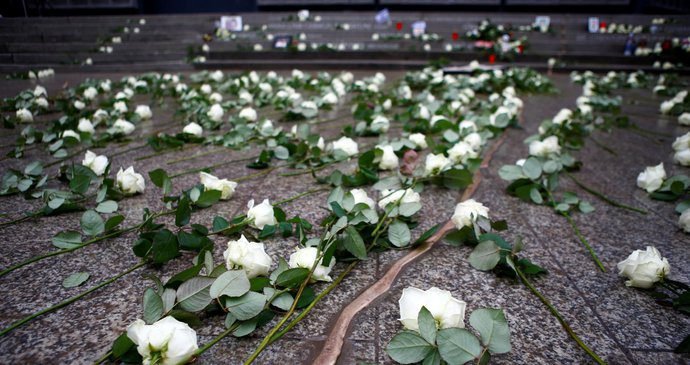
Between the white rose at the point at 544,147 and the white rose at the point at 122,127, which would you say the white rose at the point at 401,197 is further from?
the white rose at the point at 122,127

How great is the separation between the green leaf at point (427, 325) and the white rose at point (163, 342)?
1.20ft

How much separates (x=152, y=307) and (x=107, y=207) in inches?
26.8

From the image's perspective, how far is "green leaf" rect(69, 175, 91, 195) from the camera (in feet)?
4.36

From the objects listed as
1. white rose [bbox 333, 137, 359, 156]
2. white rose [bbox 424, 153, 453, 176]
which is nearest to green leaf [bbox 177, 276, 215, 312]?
white rose [bbox 424, 153, 453, 176]

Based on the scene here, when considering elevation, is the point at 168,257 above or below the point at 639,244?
above

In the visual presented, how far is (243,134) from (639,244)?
1.66m

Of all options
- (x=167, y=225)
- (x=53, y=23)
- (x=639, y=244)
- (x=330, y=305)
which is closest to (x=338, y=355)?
(x=330, y=305)

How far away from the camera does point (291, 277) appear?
2.81ft

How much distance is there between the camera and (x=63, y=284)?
96 centimetres

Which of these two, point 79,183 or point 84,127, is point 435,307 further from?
point 84,127

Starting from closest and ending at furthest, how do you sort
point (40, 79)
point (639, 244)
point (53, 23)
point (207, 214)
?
point (639, 244)
point (207, 214)
point (40, 79)
point (53, 23)

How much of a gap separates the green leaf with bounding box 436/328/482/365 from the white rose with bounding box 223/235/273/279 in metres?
0.37

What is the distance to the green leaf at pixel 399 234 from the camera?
3.69ft

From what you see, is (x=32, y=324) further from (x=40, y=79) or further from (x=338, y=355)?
(x=40, y=79)
